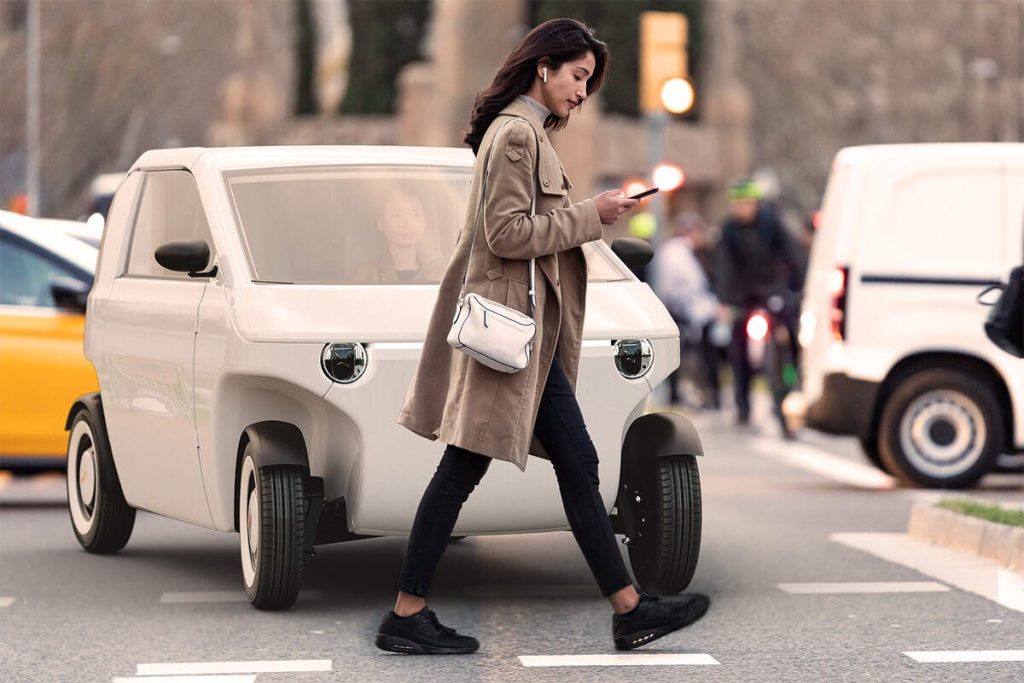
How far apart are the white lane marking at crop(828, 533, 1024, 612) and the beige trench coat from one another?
6.87 feet

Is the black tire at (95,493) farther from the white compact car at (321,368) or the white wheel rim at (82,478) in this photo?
the white compact car at (321,368)

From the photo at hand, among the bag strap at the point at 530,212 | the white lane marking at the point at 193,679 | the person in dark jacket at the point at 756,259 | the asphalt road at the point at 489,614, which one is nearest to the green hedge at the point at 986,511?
the asphalt road at the point at 489,614

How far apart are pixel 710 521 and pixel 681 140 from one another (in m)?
31.0

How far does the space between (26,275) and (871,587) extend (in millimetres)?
4913

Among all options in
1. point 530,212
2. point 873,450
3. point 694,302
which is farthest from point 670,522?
point 694,302

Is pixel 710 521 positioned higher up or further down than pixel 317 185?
further down

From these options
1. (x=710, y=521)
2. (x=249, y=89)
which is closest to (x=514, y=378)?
(x=710, y=521)

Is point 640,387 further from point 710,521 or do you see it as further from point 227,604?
point 710,521

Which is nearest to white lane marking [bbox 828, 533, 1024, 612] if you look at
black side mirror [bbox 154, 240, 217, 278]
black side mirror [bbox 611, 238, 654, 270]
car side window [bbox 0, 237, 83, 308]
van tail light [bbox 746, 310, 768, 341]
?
black side mirror [bbox 611, 238, 654, 270]

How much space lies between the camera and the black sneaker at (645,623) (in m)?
6.89

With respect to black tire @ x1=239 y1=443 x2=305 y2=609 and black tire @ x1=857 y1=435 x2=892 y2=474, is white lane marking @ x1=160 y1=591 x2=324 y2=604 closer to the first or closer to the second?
black tire @ x1=239 y1=443 x2=305 y2=609

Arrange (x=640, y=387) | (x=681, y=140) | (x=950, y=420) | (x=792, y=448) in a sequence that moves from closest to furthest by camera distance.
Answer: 1. (x=640, y=387)
2. (x=950, y=420)
3. (x=792, y=448)
4. (x=681, y=140)

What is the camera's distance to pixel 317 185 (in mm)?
8359

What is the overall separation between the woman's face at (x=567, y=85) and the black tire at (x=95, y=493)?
3.13 m
